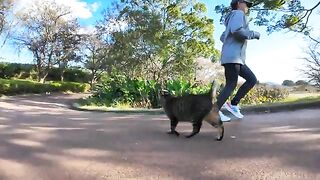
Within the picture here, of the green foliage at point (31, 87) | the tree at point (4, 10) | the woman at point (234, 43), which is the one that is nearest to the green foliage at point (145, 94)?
the woman at point (234, 43)

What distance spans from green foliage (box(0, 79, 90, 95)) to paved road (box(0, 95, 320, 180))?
22.0m

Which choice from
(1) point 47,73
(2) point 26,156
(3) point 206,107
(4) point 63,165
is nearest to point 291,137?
(3) point 206,107

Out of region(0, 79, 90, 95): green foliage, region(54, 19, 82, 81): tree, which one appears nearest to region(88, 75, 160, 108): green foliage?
region(0, 79, 90, 95): green foliage

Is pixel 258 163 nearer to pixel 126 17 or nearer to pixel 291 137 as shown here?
pixel 291 137

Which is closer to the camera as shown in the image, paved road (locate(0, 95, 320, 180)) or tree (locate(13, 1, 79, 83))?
paved road (locate(0, 95, 320, 180))

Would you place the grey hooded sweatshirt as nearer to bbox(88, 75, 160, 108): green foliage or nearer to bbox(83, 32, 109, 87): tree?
bbox(88, 75, 160, 108): green foliage

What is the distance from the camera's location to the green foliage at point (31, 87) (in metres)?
26.6

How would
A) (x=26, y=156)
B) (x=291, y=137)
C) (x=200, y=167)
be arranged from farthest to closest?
(x=291, y=137)
(x=26, y=156)
(x=200, y=167)

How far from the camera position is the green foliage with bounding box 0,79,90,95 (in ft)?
87.2

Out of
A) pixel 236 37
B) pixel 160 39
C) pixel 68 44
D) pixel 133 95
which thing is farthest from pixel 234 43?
pixel 68 44

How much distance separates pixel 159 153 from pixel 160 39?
23536 mm

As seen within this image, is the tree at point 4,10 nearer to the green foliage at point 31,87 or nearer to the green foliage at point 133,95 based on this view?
the green foliage at point 31,87

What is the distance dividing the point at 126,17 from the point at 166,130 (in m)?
23.8

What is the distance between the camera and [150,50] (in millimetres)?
27875
